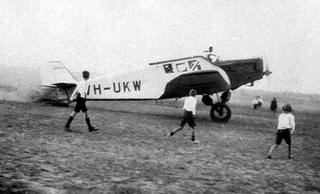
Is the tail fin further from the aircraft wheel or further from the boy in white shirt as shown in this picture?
the boy in white shirt

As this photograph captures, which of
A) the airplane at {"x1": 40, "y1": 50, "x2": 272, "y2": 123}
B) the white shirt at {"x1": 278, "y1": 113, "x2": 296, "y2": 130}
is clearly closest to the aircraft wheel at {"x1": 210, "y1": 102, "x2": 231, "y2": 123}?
the airplane at {"x1": 40, "y1": 50, "x2": 272, "y2": 123}

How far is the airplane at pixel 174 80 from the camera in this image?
1227cm

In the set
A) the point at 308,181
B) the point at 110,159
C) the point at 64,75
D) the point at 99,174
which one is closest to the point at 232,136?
the point at 308,181

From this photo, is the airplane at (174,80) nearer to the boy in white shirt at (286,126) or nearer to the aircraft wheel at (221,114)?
the aircraft wheel at (221,114)

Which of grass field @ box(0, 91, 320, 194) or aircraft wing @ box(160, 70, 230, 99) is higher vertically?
aircraft wing @ box(160, 70, 230, 99)

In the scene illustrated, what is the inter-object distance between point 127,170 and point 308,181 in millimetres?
3131

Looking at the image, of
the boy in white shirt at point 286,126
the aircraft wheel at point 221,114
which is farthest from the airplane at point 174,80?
the boy in white shirt at point 286,126

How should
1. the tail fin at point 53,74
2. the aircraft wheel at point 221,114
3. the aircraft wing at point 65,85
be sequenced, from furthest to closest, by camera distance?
the tail fin at point 53,74, the aircraft wing at point 65,85, the aircraft wheel at point 221,114

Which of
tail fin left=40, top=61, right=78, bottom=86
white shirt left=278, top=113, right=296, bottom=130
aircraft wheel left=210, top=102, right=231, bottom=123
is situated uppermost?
tail fin left=40, top=61, right=78, bottom=86

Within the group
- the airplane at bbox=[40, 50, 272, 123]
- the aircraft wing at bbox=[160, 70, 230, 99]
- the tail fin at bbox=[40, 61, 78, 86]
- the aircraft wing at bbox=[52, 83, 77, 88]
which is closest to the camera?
the aircraft wing at bbox=[160, 70, 230, 99]

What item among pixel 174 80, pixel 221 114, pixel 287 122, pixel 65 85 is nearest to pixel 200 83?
pixel 174 80

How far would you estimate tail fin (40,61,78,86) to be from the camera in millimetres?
13305

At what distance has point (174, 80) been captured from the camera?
491 inches

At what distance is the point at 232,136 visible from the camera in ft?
31.0
